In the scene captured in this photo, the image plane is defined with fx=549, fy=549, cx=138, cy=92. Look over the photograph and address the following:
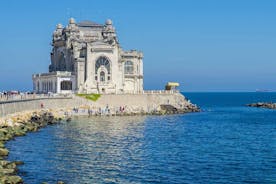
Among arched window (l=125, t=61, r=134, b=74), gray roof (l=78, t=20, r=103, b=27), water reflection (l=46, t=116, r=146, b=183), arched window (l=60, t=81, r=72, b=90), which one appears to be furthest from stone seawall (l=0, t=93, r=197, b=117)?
gray roof (l=78, t=20, r=103, b=27)

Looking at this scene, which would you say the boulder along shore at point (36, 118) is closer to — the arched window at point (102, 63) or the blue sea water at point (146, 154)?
the blue sea water at point (146, 154)

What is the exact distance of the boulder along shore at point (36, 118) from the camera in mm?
36156

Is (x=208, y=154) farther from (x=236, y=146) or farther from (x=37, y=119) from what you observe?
(x=37, y=119)

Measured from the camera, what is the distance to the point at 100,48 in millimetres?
97812

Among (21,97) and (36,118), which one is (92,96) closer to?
(21,97)

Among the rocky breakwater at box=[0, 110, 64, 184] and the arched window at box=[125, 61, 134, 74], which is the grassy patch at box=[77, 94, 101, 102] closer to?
the rocky breakwater at box=[0, 110, 64, 184]

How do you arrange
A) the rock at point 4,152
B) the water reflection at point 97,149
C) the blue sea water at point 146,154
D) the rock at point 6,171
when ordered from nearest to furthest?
the rock at point 6,171
the blue sea water at point 146,154
the water reflection at point 97,149
the rock at point 4,152

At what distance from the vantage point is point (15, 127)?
5956 centimetres

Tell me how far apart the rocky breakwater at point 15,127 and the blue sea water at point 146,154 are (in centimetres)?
88

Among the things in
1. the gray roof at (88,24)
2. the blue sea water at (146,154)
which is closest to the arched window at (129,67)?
the gray roof at (88,24)

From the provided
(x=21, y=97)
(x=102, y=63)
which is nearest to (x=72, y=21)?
(x=102, y=63)

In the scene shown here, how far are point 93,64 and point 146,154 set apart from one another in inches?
2159

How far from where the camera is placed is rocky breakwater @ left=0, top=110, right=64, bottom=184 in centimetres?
3413

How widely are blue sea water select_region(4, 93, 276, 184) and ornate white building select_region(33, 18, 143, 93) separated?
96.8 feet
